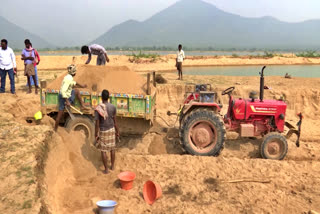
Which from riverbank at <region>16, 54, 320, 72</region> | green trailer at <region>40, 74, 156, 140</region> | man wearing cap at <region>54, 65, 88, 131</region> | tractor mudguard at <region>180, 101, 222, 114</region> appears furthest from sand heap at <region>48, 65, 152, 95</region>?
riverbank at <region>16, 54, 320, 72</region>

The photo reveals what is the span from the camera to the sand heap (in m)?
6.28

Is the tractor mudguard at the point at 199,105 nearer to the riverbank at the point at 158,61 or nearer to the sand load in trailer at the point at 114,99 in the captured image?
the sand load in trailer at the point at 114,99

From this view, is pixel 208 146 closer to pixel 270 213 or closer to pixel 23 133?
pixel 270 213

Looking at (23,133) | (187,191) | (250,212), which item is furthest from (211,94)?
(23,133)

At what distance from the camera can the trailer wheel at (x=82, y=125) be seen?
6285 millimetres

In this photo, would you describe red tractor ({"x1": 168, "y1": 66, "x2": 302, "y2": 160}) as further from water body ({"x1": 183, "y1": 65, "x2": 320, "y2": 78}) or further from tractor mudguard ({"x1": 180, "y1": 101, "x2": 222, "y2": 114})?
water body ({"x1": 183, "y1": 65, "x2": 320, "y2": 78})

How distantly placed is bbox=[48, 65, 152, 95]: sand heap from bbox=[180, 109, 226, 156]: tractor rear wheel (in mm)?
1247

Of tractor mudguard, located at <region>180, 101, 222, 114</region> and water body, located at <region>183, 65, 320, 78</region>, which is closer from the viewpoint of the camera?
tractor mudguard, located at <region>180, 101, 222, 114</region>

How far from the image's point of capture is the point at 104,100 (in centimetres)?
489

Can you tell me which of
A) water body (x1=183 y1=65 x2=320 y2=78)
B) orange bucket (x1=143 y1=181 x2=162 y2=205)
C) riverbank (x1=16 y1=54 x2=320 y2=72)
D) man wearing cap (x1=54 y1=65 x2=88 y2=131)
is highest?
riverbank (x1=16 y1=54 x2=320 y2=72)

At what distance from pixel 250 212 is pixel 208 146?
223cm

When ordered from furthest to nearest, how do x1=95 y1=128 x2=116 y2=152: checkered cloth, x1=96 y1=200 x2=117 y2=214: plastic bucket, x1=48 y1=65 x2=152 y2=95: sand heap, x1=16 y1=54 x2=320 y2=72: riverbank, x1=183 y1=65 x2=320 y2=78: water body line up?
x1=16 y1=54 x2=320 y2=72: riverbank
x1=183 y1=65 x2=320 y2=78: water body
x1=48 y1=65 x2=152 y2=95: sand heap
x1=95 y1=128 x2=116 y2=152: checkered cloth
x1=96 y1=200 x2=117 y2=214: plastic bucket

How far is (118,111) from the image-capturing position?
239 inches

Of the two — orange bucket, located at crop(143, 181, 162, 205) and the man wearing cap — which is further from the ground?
the man wearing cap
